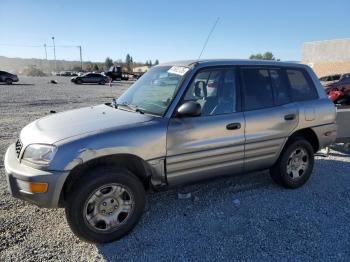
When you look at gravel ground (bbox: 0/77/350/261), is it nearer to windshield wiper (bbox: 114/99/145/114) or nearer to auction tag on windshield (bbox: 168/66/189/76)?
windshield wiper (bbox: 114/99/145/114)

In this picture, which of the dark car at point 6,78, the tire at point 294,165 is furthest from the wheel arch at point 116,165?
the dark car at point 6,78

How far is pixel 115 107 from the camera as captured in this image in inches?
167

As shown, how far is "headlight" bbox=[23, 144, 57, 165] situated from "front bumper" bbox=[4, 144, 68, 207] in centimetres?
9

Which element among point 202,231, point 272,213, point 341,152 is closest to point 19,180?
point 202,231

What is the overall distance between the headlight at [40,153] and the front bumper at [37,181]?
87 mm

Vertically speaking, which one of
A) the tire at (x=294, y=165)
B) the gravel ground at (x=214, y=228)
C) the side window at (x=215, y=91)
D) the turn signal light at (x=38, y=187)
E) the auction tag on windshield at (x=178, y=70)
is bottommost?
the gravel ground at (x=214, y=228)

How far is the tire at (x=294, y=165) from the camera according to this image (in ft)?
15.4

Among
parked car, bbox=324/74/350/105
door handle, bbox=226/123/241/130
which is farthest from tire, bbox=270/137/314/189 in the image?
parked car, bbox=324/74/350/105

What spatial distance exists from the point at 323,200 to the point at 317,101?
57.9 inches

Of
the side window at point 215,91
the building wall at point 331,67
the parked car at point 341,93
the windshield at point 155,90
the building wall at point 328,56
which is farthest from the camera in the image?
the building wall at point 328,56

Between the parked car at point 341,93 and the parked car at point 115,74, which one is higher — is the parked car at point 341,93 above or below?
below

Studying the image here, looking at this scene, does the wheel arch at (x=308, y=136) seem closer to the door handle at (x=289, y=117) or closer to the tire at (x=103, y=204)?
the door handle at (x=289, y=117)

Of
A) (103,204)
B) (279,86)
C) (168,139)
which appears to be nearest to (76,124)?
(103,204)

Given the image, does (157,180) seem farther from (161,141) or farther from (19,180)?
(19,180)
